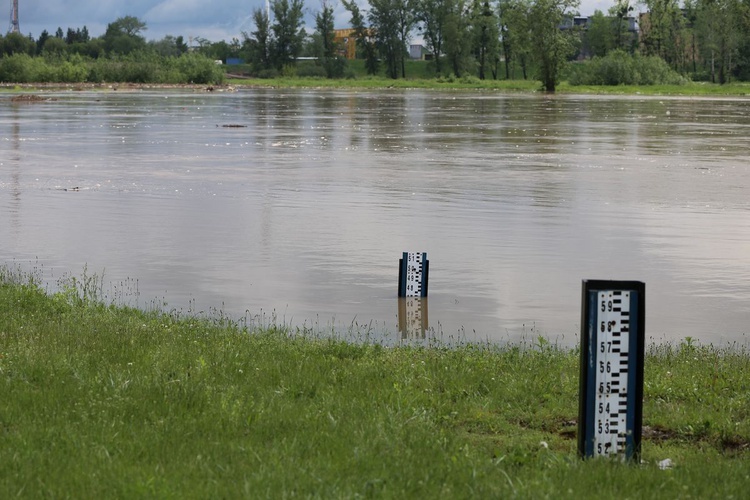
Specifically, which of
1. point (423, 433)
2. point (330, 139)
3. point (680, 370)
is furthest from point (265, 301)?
point (330, 139)

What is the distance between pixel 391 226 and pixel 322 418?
1048cm

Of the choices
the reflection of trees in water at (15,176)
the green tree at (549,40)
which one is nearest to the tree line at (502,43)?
the green tree at (549,40)

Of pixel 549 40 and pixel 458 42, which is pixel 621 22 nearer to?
pixel 458 42

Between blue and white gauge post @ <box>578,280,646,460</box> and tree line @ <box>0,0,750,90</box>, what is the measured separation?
301 feet

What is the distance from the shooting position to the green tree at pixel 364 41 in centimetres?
16588

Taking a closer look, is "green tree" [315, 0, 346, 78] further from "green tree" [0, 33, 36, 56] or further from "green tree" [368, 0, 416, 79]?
"green tree" [0, 33, 36, 56]

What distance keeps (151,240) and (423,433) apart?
9907mm

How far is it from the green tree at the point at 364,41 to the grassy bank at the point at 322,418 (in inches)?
6225

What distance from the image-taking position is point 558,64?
9888cm

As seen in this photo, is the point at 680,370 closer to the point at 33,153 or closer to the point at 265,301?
the point at 265,301

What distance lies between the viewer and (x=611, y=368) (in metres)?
6.30

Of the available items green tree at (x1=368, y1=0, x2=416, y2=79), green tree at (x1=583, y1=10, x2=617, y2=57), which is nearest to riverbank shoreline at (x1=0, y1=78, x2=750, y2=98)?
green tree at (x1=368, y1=0, x2=416, y2=79)

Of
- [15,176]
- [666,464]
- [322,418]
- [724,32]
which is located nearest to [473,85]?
[724,32]

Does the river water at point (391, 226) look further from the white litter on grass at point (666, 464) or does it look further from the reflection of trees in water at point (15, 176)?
the white litter on grass at point (666, 464)
